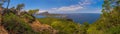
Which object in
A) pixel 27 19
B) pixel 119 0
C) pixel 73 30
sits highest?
pixel 119 0

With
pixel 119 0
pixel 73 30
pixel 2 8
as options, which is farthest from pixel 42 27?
pixel 73 30

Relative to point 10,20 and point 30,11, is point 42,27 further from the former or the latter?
point 10,20

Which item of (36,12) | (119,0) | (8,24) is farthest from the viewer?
(36,12)

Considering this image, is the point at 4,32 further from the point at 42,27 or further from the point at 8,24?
the point at 42,27

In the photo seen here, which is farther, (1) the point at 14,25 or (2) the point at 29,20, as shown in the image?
(2) the point at 29,20

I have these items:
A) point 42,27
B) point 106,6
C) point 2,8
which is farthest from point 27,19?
point 106,6

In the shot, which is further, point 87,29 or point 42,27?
point 87,29

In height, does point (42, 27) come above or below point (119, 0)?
below

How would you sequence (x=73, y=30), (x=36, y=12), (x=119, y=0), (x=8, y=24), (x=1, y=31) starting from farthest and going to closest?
(x=73, y=30) → (x=36, y=12) → (x=119, y=0) → (x=8, y=24) → (x=1, y=31)

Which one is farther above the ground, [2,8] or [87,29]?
[2,8]
